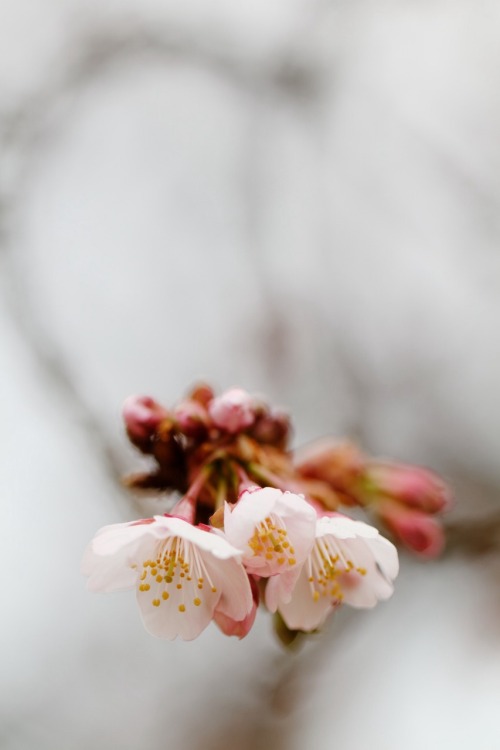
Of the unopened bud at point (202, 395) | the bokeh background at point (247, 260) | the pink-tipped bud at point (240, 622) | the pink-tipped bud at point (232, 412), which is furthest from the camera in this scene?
the bokeh background at point (247, 260)

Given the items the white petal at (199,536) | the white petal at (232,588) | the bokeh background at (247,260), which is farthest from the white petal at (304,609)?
the bokeh background at (247,260)

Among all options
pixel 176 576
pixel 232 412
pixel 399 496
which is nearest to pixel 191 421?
pixel 232 412

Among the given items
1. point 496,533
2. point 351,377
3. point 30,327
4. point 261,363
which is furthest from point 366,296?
point 30,327

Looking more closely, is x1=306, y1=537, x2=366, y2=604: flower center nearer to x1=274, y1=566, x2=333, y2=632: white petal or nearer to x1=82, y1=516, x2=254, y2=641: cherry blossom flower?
x1=274, y1=566, x2=333, y2=632: white petal

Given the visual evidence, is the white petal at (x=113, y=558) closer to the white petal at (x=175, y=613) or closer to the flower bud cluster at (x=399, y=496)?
the white petal at (x=175, y=613)

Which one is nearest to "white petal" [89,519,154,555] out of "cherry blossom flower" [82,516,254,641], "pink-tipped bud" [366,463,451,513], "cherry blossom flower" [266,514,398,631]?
"cherry blossom flower" [82,516,254,641]
